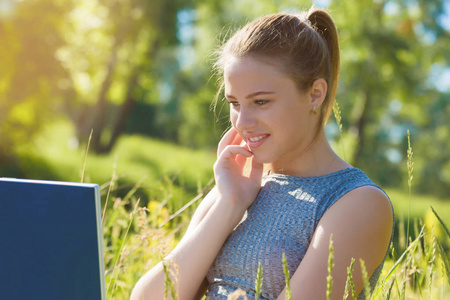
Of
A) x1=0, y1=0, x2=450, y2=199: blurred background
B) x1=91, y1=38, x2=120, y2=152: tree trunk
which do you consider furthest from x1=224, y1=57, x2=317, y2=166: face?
x1=91, y1=38, x2=120, y2=152: tree trunk

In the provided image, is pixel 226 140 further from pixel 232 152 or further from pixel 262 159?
pixel 262 159

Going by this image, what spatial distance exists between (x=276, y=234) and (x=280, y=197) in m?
0.16

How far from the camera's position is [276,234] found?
1803mm

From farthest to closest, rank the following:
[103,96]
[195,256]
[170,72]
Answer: [170,72]
[103,96]
[195,256]

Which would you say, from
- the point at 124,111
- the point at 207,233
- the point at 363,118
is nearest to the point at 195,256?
the point at 207,233

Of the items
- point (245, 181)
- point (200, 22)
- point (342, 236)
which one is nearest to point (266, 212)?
point (245, 181)

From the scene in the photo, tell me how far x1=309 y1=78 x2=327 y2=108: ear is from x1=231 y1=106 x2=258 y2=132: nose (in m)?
0.24

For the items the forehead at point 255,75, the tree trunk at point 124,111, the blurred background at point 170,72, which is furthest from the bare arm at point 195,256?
the tree trunk at point 124,111

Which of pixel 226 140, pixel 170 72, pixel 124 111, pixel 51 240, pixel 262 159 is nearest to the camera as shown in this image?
pixel 51 240

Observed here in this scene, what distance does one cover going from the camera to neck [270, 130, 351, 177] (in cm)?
194

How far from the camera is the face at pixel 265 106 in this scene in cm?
180

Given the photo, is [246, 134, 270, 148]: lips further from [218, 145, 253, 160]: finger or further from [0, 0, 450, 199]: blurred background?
[0, 0, 450, 199]: blurred background

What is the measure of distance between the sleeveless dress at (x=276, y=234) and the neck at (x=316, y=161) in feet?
0.14

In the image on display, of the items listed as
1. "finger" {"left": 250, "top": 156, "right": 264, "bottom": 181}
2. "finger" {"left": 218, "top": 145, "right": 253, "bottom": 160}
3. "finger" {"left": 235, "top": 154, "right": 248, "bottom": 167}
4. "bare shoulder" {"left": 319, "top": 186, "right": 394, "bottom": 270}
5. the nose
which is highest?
the nose
